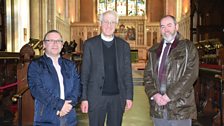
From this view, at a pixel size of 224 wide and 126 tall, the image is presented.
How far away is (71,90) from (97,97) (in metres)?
0.37

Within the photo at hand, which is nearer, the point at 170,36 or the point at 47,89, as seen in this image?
the point at 47,89

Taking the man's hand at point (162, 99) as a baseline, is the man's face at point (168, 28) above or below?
above

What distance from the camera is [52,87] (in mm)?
3115

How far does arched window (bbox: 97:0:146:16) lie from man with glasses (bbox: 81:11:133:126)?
27.1 meters

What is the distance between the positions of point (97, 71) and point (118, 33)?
2543 centimetres

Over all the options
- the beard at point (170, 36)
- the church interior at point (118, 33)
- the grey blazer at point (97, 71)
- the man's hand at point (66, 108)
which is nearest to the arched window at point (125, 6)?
the church interior at point (118, 33)

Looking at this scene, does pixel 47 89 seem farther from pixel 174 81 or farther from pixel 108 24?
pixel 174 81

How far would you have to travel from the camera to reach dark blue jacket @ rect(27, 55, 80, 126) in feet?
10.1

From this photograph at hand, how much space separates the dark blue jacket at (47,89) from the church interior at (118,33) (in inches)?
42.5

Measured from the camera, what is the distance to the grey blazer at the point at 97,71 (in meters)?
3.48

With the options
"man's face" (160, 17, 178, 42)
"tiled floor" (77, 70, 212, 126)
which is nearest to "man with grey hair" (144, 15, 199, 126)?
"man's face" (160, 17, 178, 42)

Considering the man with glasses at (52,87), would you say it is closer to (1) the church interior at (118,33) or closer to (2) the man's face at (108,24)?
(2) the man's face at (108,24)

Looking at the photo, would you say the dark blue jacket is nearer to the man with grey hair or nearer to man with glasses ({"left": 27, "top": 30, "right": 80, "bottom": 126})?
man with glasses ({"left": 27, "top": 30, "right": 80, "bottom": 126})

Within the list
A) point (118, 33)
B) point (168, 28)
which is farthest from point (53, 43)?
point (118, 33)
